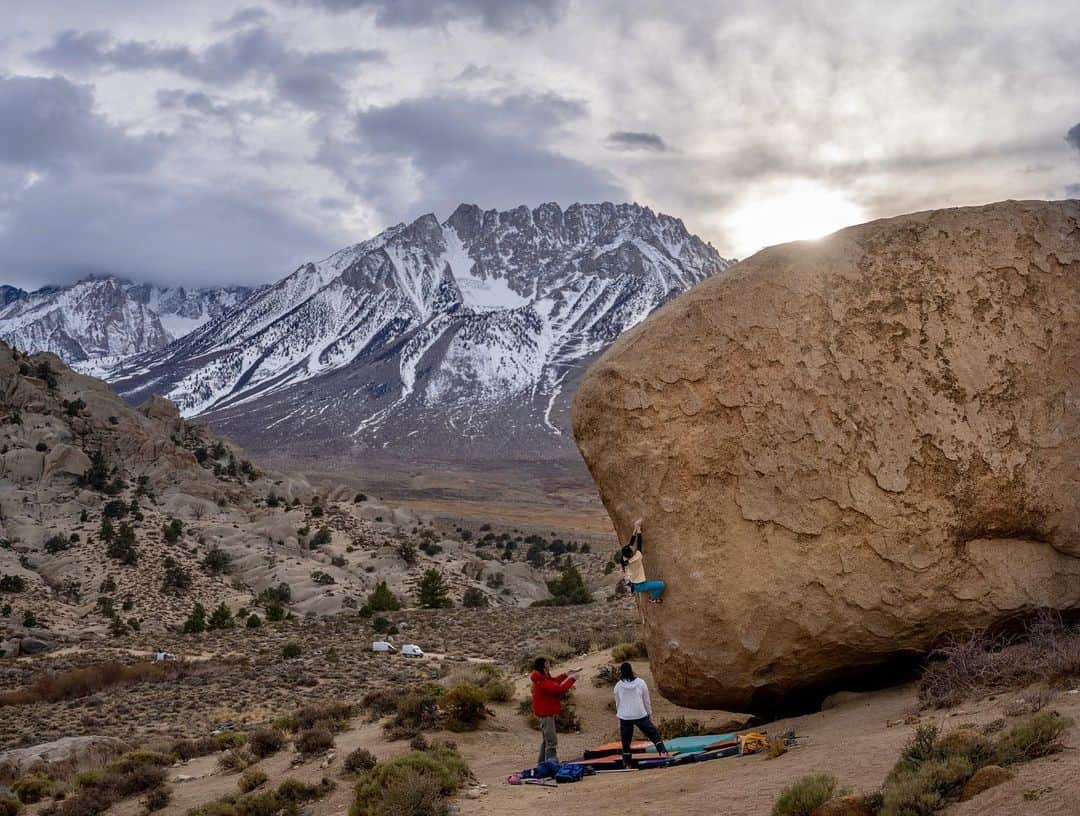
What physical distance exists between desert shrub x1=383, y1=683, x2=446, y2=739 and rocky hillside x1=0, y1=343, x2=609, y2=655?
17.4m

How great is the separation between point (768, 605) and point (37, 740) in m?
13.5

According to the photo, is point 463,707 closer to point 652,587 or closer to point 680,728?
point 680,728

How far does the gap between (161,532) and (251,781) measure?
29.3m

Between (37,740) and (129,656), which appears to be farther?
(129,656)

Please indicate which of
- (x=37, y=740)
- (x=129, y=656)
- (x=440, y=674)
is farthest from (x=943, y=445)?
(x=129, y=656)

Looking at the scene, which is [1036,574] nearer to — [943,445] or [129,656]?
[943,445]

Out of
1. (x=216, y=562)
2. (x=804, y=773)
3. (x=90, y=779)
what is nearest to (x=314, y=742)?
(x=90, y=779)

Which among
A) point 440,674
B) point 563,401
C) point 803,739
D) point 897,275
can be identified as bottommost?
point 440,674

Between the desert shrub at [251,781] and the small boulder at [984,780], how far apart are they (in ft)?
27.3

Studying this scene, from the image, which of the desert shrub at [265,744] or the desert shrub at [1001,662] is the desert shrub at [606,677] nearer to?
the desert shrub at [265,744]

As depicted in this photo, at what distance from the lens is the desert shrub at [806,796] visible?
597 cm

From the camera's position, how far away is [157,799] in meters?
11.1

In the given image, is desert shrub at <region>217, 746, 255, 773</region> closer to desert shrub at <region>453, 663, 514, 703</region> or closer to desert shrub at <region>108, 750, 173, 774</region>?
desert shrub at <region>108, 750, 173, 774</region>

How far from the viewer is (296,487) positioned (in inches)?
1982
